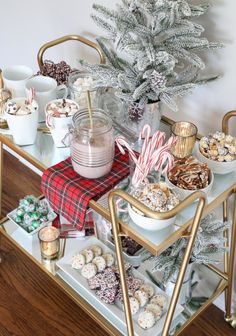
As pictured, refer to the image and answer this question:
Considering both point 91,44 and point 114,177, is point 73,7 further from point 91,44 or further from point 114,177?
point 114,177

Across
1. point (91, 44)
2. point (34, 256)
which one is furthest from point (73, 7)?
point (34, 256)

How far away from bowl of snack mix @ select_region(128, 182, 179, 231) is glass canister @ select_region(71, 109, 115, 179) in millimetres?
145

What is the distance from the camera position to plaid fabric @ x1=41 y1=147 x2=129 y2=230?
4.17 ft

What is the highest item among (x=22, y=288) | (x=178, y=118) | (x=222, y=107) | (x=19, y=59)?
(x=222, y=107)

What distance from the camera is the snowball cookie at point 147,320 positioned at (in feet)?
4.78

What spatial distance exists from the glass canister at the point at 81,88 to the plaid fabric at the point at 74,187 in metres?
0.23

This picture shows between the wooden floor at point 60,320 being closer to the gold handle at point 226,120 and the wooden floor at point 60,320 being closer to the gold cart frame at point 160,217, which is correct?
the gold cart frame at point 160,217

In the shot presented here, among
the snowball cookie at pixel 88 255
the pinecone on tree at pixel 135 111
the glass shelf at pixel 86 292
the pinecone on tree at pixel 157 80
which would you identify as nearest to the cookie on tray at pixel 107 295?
the glass shelf at pixel 86 292

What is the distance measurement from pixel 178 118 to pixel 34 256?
68 cm

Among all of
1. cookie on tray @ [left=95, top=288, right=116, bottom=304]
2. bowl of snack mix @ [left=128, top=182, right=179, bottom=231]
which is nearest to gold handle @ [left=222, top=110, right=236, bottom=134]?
bowl of snack mix @ [left=128, top=182, right=179, bottom=231]

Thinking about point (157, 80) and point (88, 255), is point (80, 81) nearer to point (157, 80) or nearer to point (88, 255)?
point (157, 80)

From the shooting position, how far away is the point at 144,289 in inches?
61.4

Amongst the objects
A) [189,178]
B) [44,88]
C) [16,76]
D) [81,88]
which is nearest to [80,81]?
[81,88]

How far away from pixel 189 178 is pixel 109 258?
0.53 metres
